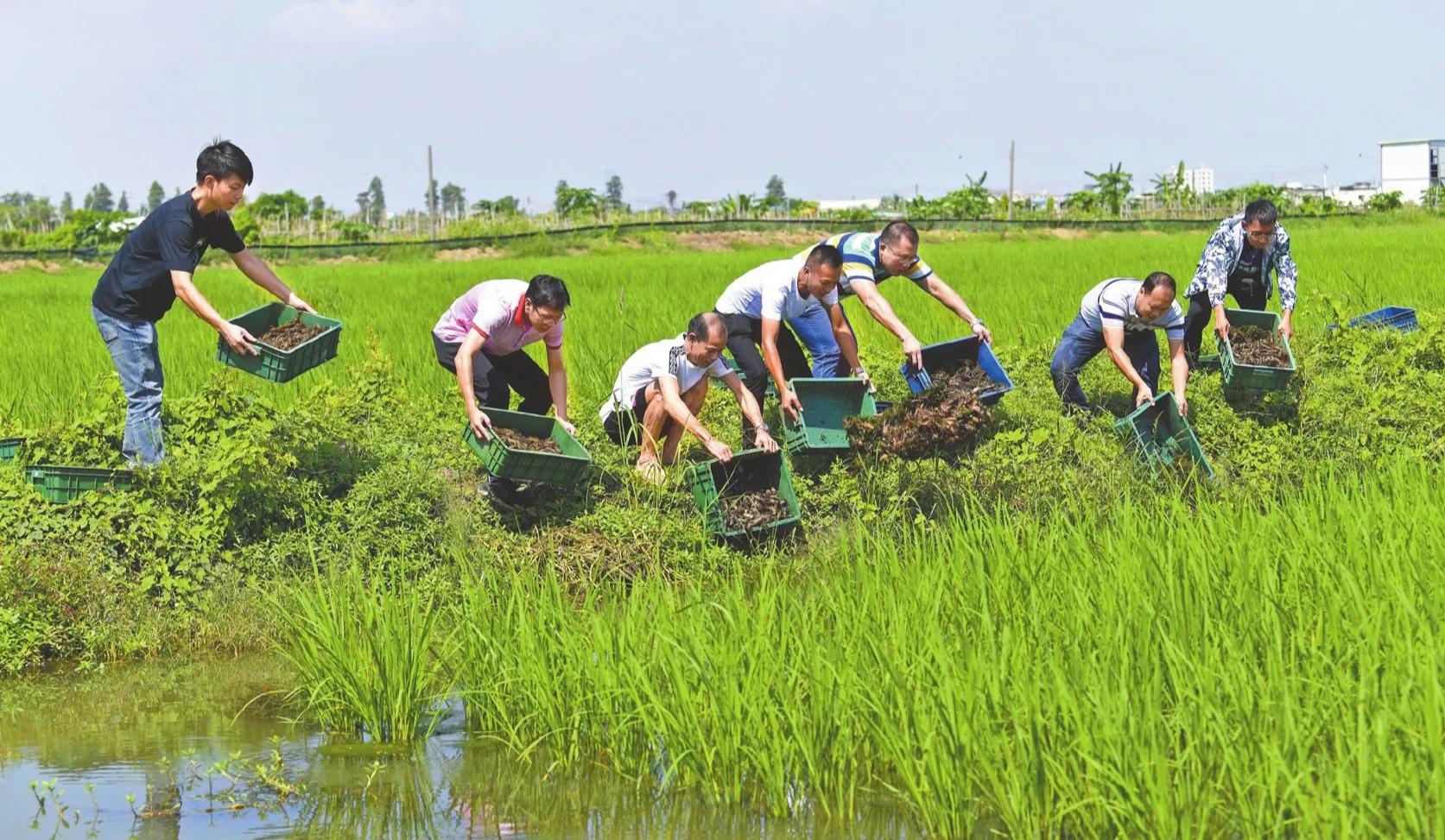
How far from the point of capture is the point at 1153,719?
3.30m

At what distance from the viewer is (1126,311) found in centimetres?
716

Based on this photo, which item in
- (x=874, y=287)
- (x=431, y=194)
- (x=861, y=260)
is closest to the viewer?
(x=874, y=287)

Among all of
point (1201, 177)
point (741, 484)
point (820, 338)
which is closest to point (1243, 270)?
point (820, 338)

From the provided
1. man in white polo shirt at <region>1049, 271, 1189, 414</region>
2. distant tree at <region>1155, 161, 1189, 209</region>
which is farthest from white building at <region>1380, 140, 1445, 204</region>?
man in white polo shirt at <region>1049, 271, 1189, 414</region>

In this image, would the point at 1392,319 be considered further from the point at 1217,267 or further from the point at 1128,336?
the point at 1128,336

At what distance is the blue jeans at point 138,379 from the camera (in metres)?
5.98

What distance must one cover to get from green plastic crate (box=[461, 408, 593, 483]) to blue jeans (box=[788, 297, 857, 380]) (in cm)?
133

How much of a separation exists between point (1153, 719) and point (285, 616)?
9.79ft

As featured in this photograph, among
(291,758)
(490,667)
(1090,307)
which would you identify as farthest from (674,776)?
(1090,307)

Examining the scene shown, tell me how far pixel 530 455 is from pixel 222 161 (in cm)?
167

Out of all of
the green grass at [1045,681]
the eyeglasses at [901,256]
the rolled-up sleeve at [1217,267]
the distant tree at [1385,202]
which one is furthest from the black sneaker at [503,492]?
the distant tree at [1385,202]

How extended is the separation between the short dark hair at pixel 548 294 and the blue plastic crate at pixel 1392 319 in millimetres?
5105

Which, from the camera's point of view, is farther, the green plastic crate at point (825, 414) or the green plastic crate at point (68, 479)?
the green plastic crate at point (825, 414)

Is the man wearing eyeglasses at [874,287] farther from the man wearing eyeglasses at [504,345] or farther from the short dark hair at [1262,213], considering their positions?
the short dark hair at [1262,213]
